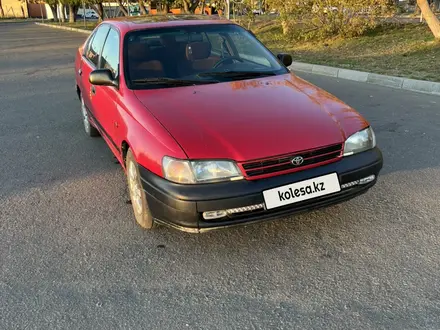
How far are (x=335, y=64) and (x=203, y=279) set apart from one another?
850 cm

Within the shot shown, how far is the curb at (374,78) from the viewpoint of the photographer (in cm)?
744

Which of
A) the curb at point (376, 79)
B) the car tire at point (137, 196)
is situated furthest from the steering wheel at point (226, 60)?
the curb at point (376, 79)

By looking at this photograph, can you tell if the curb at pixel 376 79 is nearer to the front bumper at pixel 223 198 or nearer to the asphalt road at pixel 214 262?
the asphalt road at pixel 214 262

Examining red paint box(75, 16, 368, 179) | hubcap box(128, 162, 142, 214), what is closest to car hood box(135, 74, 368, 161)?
red paint box(75, 16, 368, 179)

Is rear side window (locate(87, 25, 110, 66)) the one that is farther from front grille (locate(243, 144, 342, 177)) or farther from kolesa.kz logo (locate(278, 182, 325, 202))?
kolesa.kz logo (locate(278, 182, 325, 202))

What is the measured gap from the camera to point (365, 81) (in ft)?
27.8

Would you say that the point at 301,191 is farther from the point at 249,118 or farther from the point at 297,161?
the point at 249,118

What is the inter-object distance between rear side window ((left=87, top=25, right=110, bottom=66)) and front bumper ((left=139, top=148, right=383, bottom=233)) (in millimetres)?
2346

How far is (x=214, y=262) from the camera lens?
9.15 feet

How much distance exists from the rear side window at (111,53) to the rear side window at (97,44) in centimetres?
24

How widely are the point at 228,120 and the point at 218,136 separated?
0.22 metres

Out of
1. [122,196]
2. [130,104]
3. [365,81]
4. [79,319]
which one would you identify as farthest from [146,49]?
[365,81]

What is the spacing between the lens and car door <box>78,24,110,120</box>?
461cm

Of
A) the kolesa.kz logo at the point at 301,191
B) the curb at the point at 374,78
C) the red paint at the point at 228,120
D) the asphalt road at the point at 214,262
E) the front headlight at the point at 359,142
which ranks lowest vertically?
the curb at the point at 374,78
